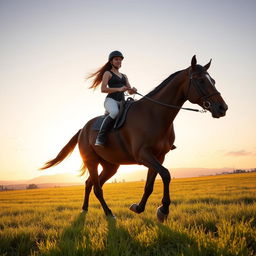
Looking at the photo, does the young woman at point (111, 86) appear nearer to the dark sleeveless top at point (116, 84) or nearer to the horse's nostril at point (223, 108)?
the dark sleeveless top at point (116, 84)

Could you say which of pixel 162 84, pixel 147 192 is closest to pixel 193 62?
pixel 162 84

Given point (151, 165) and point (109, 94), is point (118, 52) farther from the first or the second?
point (151, 165)

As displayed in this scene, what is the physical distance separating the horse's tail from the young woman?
2529 mm

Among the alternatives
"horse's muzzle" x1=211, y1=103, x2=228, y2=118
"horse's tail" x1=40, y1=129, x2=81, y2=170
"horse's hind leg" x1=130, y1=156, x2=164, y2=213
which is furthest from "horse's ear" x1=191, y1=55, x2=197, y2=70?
"horse's tail" x1=40, y1=129, x2=81, y2=170

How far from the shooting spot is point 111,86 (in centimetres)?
674

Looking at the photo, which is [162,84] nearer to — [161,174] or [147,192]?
[161,174]

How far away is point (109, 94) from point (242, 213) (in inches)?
161

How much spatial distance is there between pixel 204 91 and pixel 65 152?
5.45 m

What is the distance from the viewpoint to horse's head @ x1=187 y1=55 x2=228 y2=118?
4902 mm

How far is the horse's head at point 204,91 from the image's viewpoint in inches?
193

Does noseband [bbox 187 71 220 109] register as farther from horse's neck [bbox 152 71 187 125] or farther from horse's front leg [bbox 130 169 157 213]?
horse's front leg [bbox 130 169 157 213]

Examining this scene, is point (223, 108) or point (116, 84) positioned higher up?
point (116, 84)

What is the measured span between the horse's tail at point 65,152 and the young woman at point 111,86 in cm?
253

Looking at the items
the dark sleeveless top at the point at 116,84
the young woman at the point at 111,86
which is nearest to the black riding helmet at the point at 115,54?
the young woman at the point at 111,86
